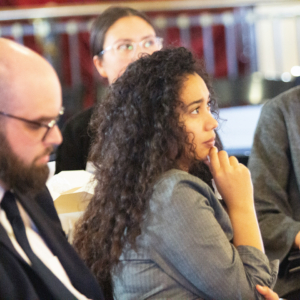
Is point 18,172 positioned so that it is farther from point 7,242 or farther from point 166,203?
point 166,203

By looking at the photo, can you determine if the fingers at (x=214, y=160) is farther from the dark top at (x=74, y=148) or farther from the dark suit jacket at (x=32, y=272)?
the dark top at (x=74, y=148)

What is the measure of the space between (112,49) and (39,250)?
106 cm

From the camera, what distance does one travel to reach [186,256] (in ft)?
2.94

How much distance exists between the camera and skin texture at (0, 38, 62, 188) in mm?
789

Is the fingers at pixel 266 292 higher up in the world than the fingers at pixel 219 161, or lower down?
lower down

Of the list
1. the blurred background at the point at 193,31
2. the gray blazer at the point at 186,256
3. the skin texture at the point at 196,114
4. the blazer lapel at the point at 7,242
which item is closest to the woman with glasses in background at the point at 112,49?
the skin texture at the point at 196,114

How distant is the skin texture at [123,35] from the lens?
1646 mm

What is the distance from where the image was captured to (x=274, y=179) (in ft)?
4.70

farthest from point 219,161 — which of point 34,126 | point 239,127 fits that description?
point 239,127

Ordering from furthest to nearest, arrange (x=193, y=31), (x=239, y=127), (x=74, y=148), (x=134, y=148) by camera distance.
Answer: (x=193, y=31) < (x=239, y=127) < (x=74, y=148) < (x=134, y=148)

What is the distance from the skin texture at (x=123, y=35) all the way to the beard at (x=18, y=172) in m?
0.88

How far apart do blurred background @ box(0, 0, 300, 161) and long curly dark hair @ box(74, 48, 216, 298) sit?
7.10 feet

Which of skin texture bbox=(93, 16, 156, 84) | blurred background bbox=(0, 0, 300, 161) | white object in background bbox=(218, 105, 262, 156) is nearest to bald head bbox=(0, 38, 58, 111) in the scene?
skin texture bbox=(93, 16, 156, 84)

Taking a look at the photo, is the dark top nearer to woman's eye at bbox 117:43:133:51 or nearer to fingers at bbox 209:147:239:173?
woman's eye at bbox 117:43:133:51
